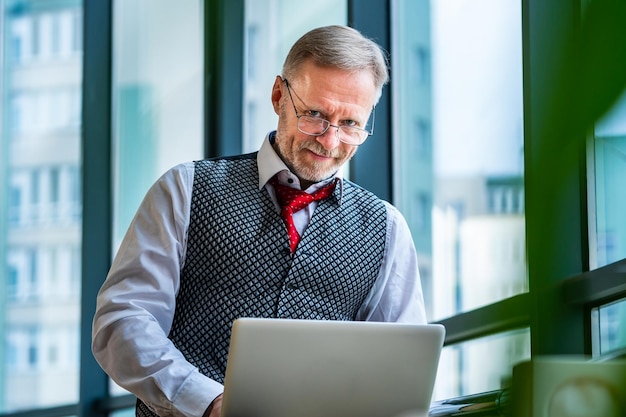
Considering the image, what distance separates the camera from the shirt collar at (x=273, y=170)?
6.87ft

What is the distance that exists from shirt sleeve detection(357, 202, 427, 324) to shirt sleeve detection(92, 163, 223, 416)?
17.4 inches

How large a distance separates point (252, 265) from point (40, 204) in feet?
10.6

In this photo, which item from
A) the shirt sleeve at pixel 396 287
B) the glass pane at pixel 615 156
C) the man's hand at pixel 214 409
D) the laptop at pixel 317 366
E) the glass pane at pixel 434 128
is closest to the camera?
the glass pane at pixel 615 156

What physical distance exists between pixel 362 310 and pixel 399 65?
128cm

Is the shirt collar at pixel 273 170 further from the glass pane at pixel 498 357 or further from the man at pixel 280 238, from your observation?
the glass pane at pixel 498 357

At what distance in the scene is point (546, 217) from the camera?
0.62 ft

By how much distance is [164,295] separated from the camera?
75.7 inches

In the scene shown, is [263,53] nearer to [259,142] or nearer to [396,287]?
[259,142]

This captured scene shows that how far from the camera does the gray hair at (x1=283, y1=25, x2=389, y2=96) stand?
2031mm

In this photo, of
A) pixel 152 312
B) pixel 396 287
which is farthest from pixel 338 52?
pixel 152 312

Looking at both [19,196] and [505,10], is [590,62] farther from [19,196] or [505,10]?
[19,196]

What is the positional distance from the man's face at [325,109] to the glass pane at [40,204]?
294 centimetres

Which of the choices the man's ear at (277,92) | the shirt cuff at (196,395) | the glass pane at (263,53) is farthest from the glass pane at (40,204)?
the shirt cuff at (196,395)

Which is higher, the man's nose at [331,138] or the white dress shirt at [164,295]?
the man's nose at [331,138]
